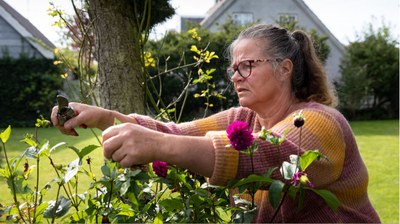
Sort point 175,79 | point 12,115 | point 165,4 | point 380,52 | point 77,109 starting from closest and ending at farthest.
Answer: point 77,109
point 165,4
point 175,79
point 12,115
point 380,52

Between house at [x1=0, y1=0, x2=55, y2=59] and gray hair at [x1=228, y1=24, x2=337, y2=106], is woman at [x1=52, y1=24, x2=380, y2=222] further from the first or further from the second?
house at [x1=0, y1=0, x2=55, y2=59]

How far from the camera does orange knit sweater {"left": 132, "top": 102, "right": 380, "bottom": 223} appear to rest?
3.75 feet

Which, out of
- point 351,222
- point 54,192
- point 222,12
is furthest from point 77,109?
point 222,12

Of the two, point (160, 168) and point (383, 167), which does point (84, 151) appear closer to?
point (160, 168)

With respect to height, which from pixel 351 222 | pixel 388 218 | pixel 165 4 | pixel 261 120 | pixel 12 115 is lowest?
pixel 12 115

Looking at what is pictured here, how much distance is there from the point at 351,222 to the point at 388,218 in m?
3.15

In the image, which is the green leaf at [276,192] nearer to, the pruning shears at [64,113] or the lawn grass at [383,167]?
the pruning shears at [64,113]

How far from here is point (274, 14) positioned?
20359mm

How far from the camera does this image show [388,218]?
433 centimetres

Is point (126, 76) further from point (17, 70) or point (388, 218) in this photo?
point (17, 70)

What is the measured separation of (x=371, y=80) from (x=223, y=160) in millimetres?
16517

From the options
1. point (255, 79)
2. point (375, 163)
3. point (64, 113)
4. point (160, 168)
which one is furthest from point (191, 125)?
point (375, 163)

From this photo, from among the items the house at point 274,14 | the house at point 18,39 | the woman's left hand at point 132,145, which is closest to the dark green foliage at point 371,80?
the house at point 274,14

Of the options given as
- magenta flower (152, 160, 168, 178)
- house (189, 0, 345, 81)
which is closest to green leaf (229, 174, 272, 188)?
magenta flower (152, 160, 168, 178)
